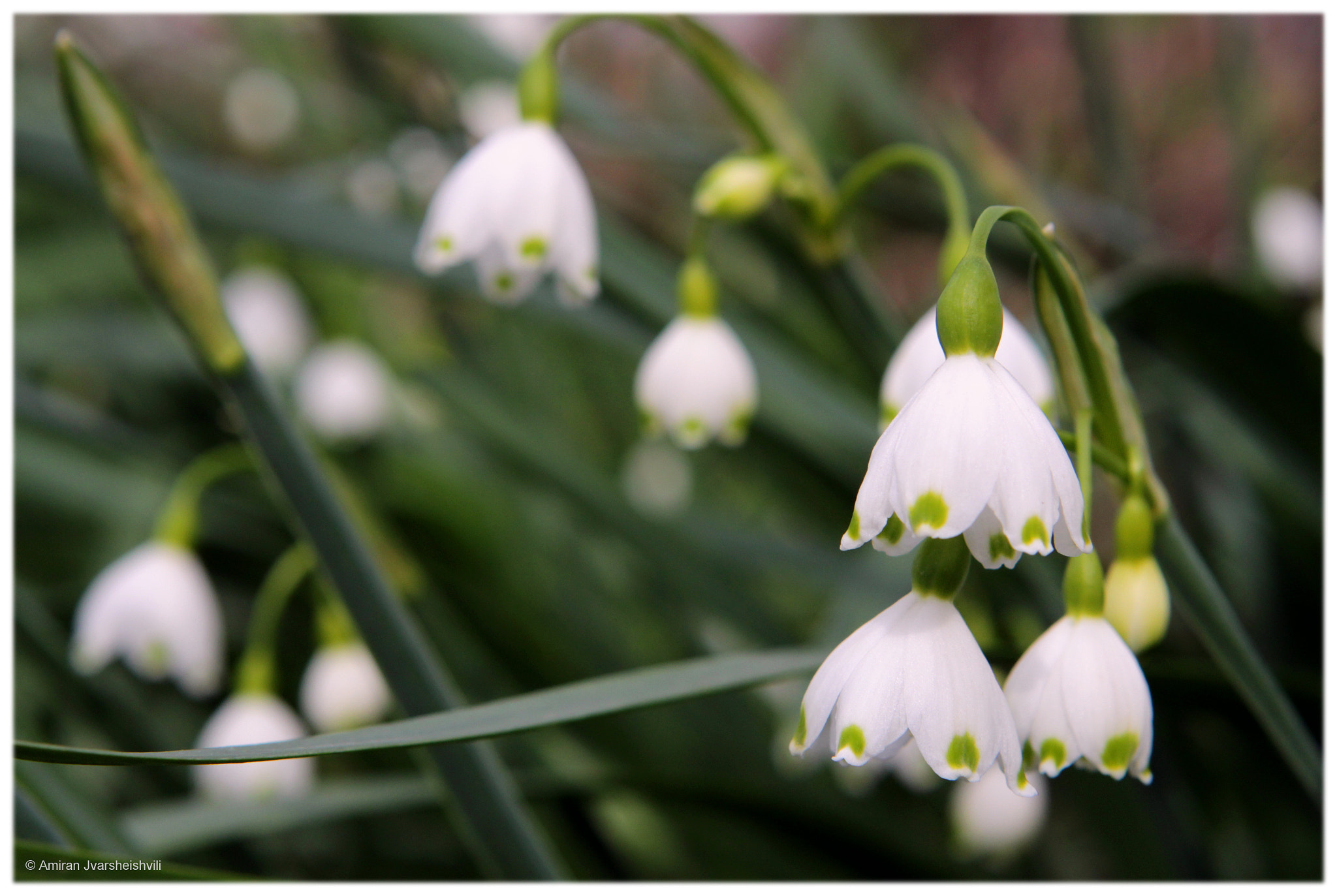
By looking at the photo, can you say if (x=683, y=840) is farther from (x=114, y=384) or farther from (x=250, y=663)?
(x=114, y=384)

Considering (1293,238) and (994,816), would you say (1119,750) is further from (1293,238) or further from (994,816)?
(1293,238)

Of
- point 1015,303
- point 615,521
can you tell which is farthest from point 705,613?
point 1015,303

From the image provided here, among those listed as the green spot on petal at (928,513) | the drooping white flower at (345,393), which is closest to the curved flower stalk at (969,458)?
the green spot on petal at (928,513)

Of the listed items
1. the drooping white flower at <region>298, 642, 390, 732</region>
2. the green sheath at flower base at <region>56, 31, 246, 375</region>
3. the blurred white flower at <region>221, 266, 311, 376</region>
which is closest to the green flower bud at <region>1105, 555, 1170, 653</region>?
the green sheath at flower base at <region>56, 31, 246, 375</region>

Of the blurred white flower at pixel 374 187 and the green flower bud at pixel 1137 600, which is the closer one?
the green flower bud at pixel 1137 600

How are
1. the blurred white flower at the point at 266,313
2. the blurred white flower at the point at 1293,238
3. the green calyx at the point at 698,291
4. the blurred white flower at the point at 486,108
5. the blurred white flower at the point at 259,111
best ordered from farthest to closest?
the blurred white flower at the point at 259,111
the blurred white flower at the point at 1293,238
the blurred white flower at the point at 266,313
the blurred white flower at the point at 486,108
the green calyx at the point at 698,291

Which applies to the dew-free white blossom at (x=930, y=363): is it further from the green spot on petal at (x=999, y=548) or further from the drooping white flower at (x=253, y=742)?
the drooping white flower at (x=253, y=742)
